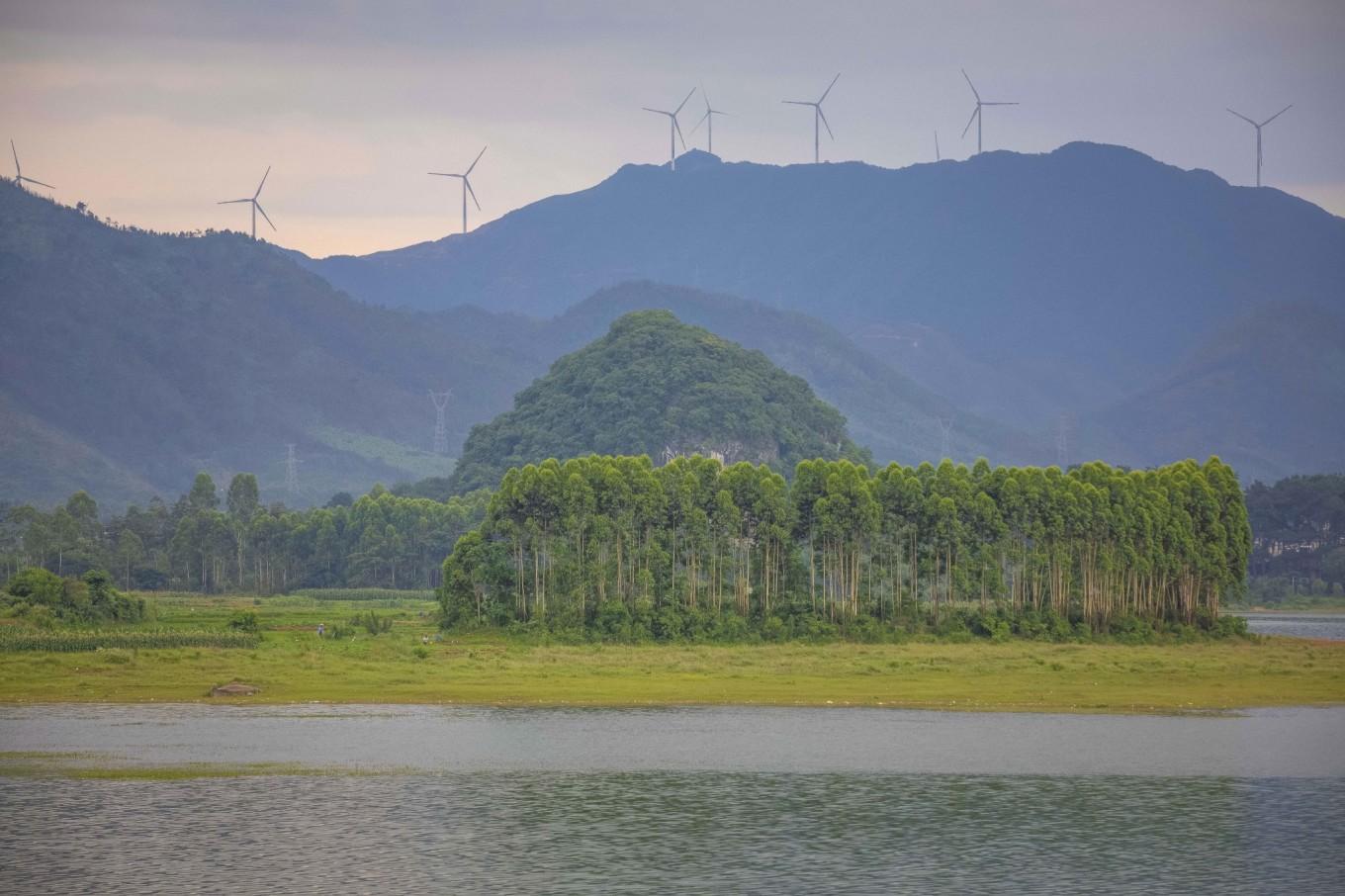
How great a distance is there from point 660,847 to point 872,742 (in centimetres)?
1948

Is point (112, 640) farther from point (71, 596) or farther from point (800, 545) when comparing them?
point (800, 545)

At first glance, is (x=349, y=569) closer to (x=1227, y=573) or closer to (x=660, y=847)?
(x=1227, y=573)

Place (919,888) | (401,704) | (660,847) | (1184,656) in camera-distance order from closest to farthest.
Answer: (919,888) → (660,847) → (401,704) → (1184,656)

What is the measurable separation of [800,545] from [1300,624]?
7383cm

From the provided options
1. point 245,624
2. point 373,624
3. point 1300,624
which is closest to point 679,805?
point 245,624

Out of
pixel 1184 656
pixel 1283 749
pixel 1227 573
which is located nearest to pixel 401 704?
pixel 1283 749

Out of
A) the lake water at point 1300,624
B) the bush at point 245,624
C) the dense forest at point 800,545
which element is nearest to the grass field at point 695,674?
the bush at point 245,624

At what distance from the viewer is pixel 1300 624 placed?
533 feet

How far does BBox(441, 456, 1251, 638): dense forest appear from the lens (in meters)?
102

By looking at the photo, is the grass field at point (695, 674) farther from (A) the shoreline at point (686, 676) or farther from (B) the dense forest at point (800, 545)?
(B) the dense forest at point (800, 545)

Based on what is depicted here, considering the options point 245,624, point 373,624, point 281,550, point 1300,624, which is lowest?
point 1300,624

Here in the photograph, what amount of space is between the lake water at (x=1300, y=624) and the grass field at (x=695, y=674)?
131ft

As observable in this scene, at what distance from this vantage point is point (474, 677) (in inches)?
3152

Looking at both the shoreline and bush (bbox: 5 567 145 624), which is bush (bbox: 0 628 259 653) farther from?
bush (bbox: 5 567 145 624)
